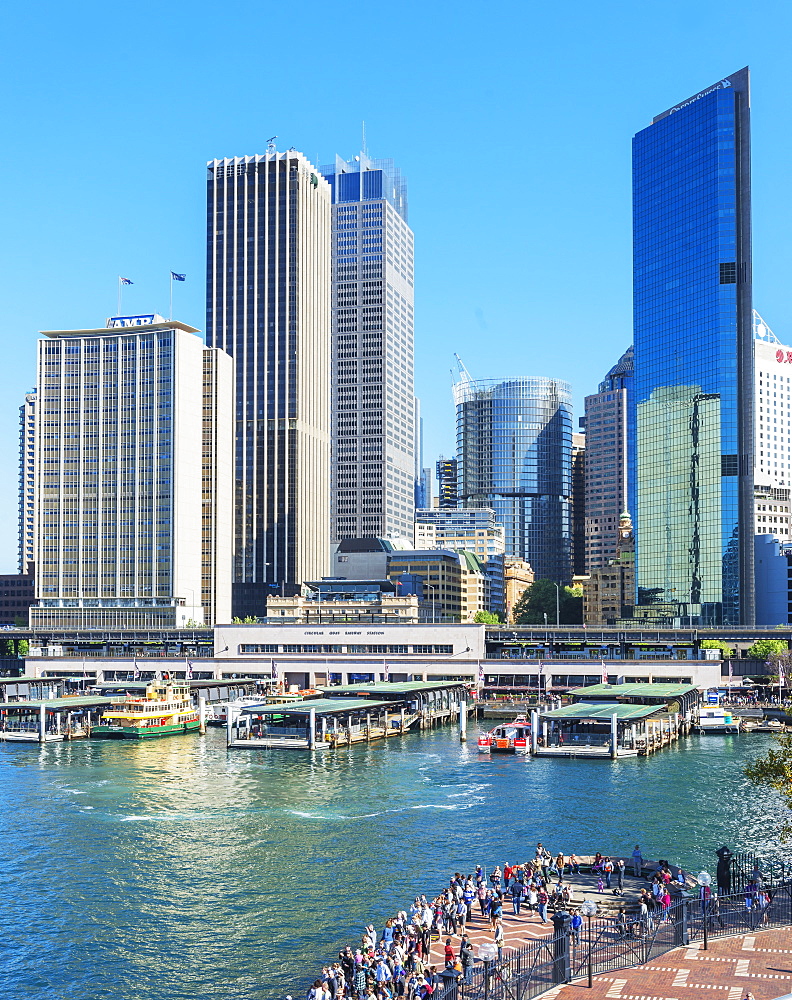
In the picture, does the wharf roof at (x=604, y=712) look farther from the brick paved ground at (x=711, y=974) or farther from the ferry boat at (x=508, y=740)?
the brick paved ground at (x=711, y=974)

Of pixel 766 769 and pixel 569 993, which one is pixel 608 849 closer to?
pixel 766 769

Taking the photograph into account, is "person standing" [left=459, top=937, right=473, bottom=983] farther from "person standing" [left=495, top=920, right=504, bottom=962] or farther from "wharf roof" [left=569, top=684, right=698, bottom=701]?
"wharf roof" [left=569, top=684, right=698, bottom=701]

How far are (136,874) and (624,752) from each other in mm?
69175

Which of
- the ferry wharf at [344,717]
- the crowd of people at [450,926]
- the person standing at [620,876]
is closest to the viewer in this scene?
the crowd of people at [450,926]

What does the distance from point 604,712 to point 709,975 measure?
88.8 m

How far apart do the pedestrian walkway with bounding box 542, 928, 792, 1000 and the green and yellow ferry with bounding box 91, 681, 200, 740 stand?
110795 mm

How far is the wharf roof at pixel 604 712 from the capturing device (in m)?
132

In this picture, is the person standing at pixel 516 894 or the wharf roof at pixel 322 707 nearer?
the person standing at pixel 516 894

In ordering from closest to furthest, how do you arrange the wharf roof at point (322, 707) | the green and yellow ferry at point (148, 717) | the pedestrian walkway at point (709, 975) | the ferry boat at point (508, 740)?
the pedestrian walkway at point (709, 975) → the ferry boat at point (508, 740) → the wharf roof at point (322, 707) → the green and yellow ferry at point (148, 717)

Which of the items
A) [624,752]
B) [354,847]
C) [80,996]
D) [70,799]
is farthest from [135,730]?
[80,996]

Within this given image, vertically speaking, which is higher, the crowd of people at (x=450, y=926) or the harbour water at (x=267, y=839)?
the crowd of people at (x=450, y=926)

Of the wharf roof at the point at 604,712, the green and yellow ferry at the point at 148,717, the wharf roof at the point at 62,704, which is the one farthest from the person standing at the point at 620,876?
the wharf roof at the point at 62,704

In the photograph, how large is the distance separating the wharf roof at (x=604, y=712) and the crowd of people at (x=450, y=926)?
60.1m

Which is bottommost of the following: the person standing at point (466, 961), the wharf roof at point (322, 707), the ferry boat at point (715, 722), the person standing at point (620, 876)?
the ferry boat at point (715, 722)
